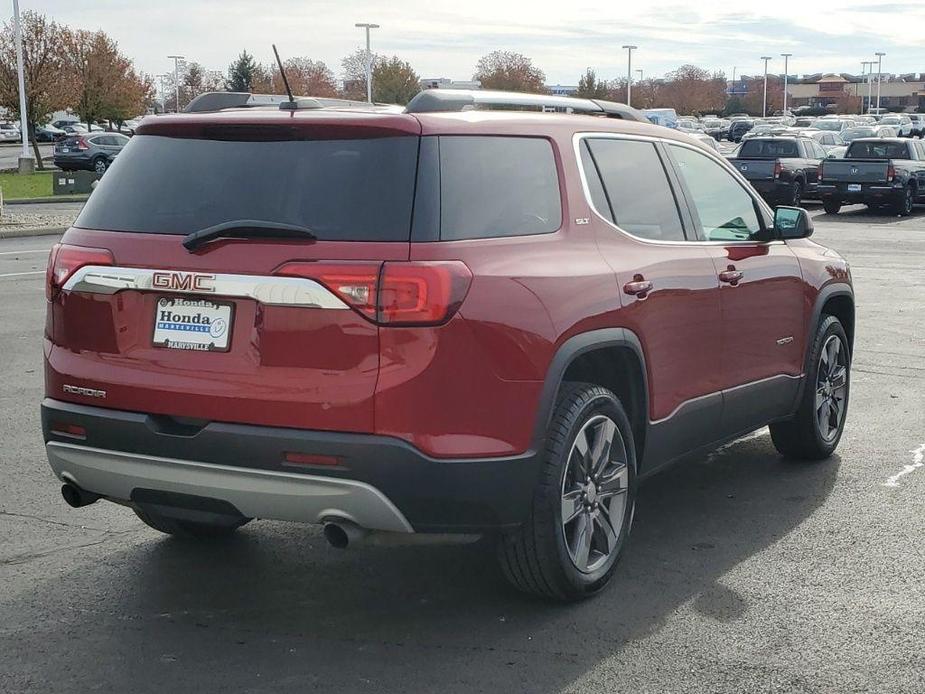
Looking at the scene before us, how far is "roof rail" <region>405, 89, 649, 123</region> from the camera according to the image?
4691mm

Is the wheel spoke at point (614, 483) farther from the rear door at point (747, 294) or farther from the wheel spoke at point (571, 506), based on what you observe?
the rear door at point (747, 294)

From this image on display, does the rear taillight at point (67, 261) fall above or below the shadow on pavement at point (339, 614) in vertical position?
above

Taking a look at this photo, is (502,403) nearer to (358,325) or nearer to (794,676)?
(358,325)

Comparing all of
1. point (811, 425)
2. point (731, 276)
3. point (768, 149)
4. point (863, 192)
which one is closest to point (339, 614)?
point (731, 276)

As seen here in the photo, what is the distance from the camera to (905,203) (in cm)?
2938

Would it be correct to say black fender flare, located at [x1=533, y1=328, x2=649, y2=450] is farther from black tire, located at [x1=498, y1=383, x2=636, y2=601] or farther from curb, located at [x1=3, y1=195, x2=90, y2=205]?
curb, located at [x1=3, y1=195, x2=90, y2=205]

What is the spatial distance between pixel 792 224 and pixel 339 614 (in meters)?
3.08

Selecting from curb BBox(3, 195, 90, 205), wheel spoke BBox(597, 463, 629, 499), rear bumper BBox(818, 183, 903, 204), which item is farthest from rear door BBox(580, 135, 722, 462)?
curb BBox(3, 195, 90, 205)

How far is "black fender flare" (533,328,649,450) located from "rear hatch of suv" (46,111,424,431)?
2.09 ft

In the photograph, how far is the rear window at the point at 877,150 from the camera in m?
29.9

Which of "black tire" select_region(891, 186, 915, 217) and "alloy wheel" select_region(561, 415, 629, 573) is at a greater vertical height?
"alloy wheel" select_region(561, 415, 629, 573)

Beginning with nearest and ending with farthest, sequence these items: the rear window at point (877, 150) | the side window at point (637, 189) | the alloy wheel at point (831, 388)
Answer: the side window at point (637, 189) → the alloy wheel at point (831, 388) → the rear window at point (877, 150)

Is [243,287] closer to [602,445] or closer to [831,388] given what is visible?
[602,445]

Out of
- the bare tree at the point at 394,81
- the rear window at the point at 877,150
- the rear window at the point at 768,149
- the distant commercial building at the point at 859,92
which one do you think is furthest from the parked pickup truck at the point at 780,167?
the distant commercial building at the point at 859,92
